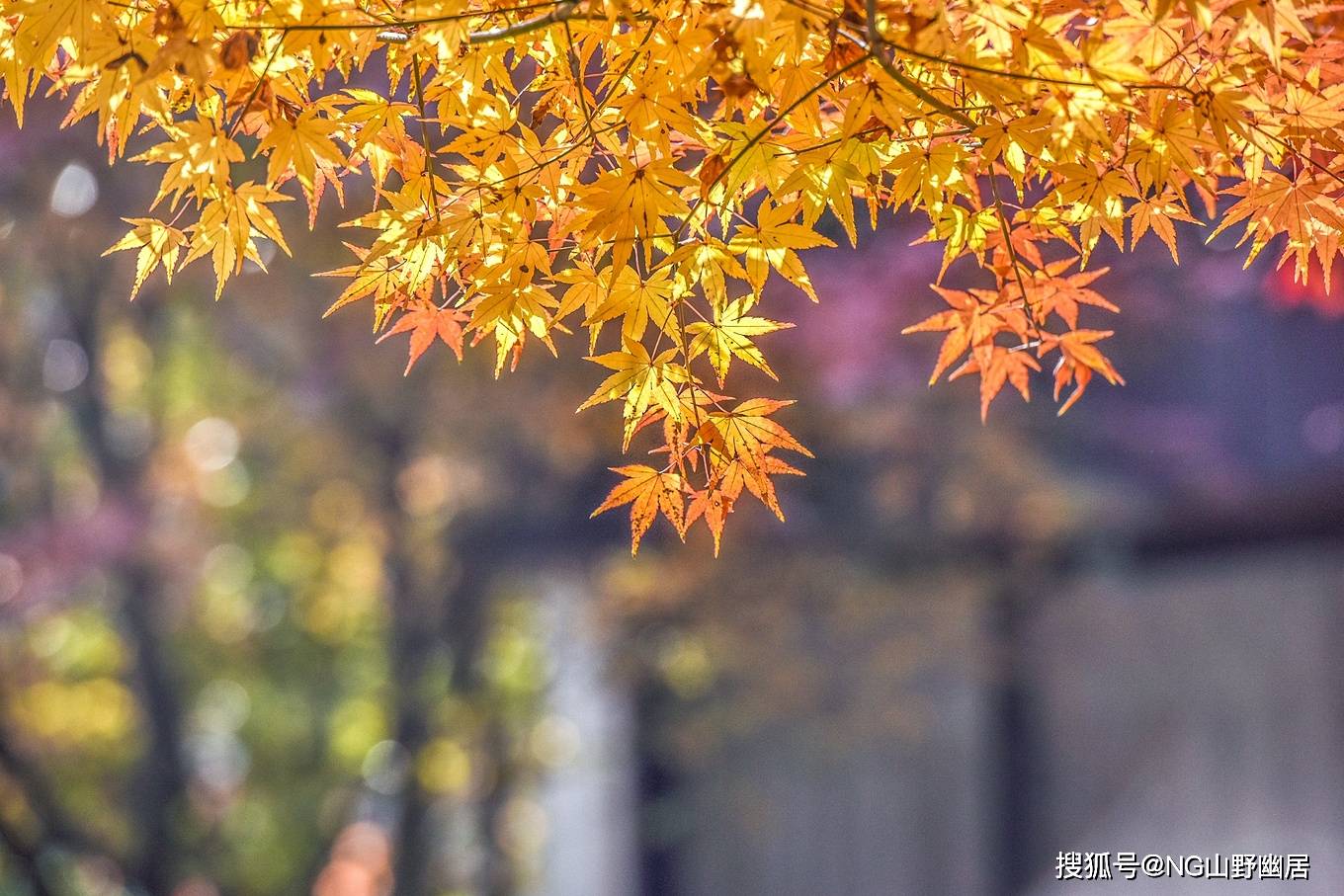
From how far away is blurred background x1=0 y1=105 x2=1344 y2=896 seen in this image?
406cm

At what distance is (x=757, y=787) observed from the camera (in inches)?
223

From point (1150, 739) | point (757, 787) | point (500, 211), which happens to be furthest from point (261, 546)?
point (500, 211)

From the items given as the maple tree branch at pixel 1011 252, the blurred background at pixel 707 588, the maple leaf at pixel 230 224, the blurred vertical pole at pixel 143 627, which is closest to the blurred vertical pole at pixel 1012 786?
the blurred background at pixel 707 588

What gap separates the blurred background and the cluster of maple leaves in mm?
2278

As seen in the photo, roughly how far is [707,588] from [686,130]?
3.44 meters

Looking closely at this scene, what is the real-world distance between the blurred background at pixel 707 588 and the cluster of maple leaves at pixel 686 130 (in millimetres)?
2278

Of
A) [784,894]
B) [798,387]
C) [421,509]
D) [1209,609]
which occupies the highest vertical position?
[798,387]

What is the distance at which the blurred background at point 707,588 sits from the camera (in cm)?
406

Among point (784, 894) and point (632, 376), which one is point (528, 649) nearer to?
point (784, 894)

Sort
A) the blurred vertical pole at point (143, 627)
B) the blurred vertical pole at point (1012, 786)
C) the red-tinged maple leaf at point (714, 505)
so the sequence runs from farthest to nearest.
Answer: the blurred vertical pole at point (1012, 786) < the blurred vertical pole at point (143, 627) < the red-tinged maple leaf at point (714, 505)

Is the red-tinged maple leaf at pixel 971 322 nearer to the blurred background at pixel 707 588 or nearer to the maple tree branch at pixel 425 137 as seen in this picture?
the maple tree branch at pixel 425 137

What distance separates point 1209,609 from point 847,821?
1.78 m

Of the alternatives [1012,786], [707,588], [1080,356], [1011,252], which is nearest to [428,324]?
[1011,252]

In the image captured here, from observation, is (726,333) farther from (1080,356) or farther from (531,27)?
(1080,356)
